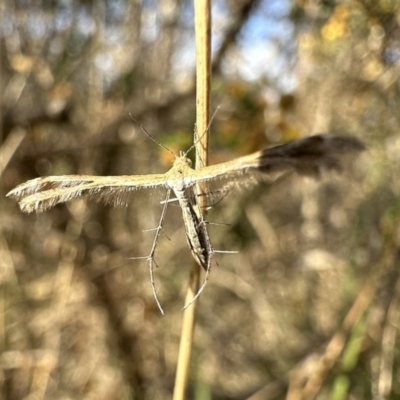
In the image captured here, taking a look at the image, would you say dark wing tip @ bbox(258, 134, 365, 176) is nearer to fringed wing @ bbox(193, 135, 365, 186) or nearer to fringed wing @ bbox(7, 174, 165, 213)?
fringed wing @ bbox(193, 135, 365, 186)

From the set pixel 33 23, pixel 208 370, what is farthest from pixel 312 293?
pixel 33 23

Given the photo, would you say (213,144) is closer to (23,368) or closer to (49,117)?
(49,117)

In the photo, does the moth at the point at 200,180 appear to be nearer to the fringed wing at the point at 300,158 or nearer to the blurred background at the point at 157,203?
the fringed wing at the point at 300,158

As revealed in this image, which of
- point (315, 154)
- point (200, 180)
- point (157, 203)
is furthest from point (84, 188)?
point (157, 203)

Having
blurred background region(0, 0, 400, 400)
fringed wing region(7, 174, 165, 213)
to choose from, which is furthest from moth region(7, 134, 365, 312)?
blurred background region(0, 0, 400, 400)

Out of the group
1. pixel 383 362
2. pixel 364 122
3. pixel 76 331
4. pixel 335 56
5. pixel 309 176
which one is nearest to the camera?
pixel 309 176

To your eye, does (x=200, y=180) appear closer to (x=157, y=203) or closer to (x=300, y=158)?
(x=300, y=158)
